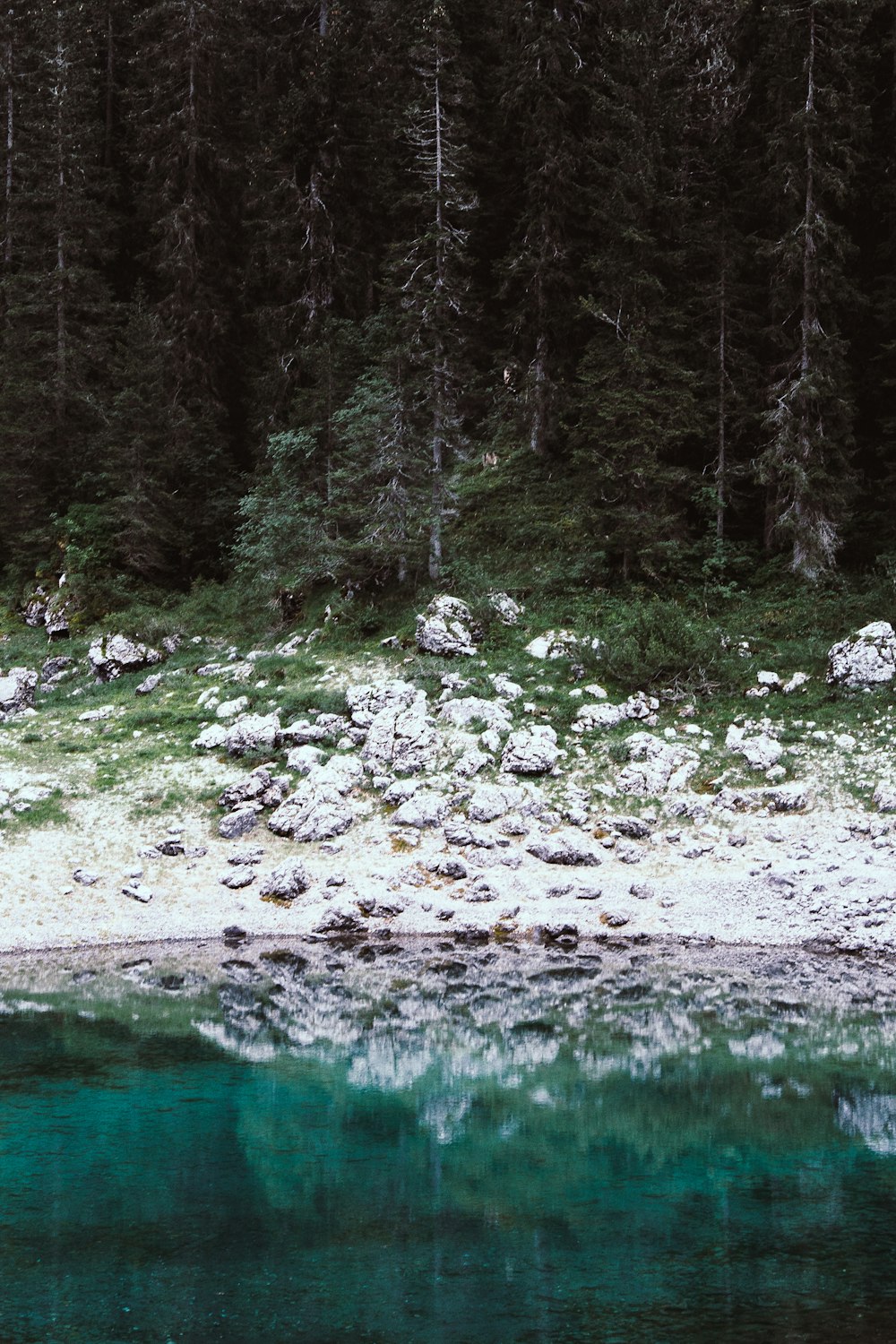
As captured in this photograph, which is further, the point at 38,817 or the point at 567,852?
the point at 38,817

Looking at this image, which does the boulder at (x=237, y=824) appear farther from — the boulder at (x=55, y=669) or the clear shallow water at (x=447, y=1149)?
the boulder at (x=55, y=669)

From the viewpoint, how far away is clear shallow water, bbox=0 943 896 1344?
24.4ft

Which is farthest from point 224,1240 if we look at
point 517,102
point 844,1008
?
point 517,102

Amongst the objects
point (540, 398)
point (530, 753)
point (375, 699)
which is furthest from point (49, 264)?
point (530, 753)

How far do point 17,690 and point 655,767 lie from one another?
60.0 ft

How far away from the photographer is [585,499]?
29.1m

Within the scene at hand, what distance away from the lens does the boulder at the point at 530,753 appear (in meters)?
21.4

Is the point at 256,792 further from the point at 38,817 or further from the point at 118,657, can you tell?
the point at 118,657

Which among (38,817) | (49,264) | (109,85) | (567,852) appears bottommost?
(38,817)

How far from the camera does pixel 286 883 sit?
749 inches

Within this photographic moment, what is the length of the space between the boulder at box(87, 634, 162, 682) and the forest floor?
4.79 metres

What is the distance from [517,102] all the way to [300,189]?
320 inches

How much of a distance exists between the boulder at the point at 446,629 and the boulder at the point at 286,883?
8.15m

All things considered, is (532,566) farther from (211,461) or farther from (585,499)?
(211,461)
